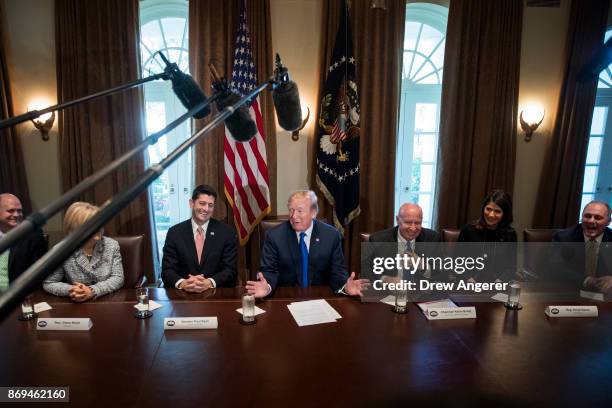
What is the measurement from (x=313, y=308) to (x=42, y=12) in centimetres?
401

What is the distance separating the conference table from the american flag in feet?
5.69

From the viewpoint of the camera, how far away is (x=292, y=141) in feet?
12.3

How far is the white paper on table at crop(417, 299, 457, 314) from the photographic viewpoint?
168 centimetres

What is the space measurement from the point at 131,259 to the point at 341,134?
7.17ft

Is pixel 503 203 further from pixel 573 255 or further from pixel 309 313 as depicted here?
pixel 309 313

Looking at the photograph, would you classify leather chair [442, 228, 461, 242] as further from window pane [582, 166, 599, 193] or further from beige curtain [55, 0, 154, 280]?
beige curtain [55, 0, 154, 280]

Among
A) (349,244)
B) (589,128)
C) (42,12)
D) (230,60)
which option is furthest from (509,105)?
(42,12)

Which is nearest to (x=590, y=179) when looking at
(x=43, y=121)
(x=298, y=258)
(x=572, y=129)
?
(x=572, y=129)

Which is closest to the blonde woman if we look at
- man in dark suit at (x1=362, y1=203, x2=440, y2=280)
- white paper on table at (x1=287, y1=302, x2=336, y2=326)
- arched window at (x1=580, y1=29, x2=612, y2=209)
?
white paper on table at (x1=287, y1=302, x2=336, y2=326)

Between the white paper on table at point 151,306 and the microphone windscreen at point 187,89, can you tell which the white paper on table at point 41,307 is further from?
the microphone windscreen at point 187,89

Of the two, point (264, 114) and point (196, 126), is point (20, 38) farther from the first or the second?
point (264, 114)

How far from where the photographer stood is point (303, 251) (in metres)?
2.34

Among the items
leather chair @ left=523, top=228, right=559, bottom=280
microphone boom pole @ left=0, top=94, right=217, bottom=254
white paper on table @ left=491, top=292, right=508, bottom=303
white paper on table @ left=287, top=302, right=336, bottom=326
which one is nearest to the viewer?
microphone boom pole @ left=0, top=94, right=217, bottom=254

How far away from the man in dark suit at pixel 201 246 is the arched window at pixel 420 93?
7.71 feet
